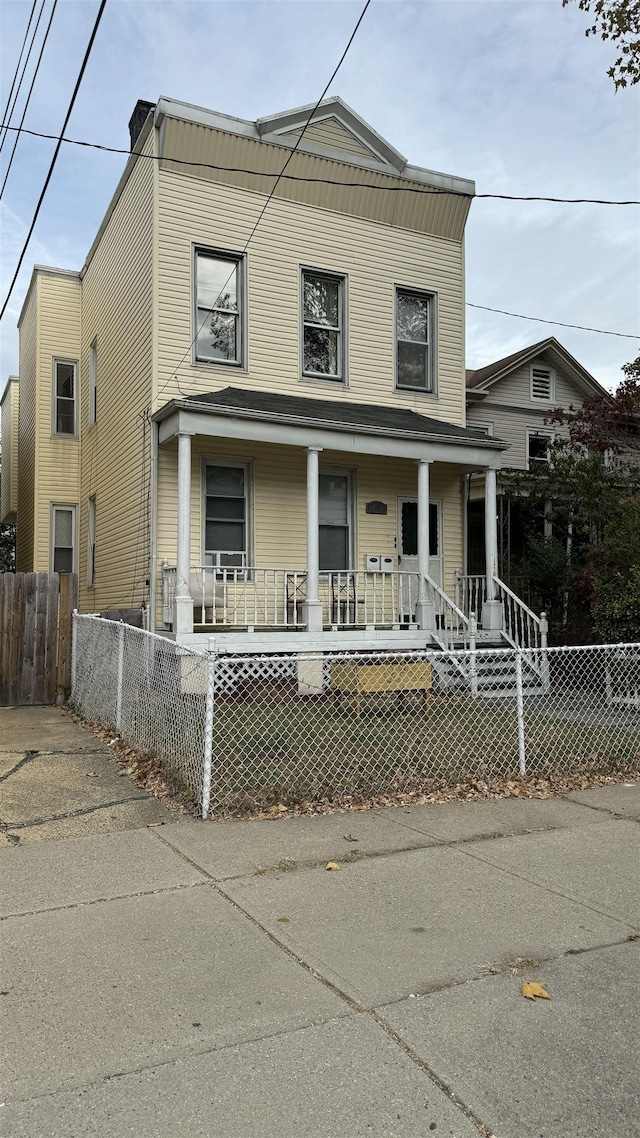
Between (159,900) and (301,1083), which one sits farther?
(159,900)

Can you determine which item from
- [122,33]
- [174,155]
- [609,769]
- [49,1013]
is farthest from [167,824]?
[174,155]

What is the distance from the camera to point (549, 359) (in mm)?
21609

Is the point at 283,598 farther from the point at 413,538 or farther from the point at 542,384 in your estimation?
the point at 542,384

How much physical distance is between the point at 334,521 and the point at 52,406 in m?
7.06

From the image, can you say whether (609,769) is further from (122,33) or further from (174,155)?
(174,155)

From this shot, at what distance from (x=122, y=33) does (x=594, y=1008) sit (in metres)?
9.08

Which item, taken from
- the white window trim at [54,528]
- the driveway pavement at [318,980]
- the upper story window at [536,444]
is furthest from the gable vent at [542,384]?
the driveway pavement at [318,980]

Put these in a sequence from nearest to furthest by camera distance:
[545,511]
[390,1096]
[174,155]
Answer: [390,1096]
[174,155]
[545,511]

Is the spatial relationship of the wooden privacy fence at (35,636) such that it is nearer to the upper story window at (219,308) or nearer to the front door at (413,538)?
the upper story window at (219,308)

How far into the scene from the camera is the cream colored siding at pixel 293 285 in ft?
39.8

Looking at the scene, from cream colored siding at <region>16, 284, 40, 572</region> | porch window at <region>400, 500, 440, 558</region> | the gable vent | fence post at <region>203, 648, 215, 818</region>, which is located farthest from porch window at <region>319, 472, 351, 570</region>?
the gable vent

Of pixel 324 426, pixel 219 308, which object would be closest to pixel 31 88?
pixel 219 308

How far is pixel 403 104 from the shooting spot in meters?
10.3

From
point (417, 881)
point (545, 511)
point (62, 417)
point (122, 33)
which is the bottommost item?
point (417, 881)
